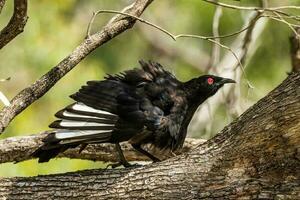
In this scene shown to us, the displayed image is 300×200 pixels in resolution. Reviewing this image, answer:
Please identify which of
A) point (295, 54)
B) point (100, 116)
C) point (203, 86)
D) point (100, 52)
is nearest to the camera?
point (100, 116)

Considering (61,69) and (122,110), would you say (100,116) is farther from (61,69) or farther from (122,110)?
(61,69)

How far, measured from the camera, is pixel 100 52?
11180 millimetres

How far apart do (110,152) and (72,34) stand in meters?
4.75

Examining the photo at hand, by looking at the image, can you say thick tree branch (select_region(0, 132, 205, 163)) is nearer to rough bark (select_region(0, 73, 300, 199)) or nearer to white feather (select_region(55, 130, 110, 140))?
white feather (select_region(55, 130, 110, 140))

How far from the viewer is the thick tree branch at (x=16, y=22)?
175 inches

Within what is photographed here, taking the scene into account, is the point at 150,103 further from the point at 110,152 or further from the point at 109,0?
the point at 109,0

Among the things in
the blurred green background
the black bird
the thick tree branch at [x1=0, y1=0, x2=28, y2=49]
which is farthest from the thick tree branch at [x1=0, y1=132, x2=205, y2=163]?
the blurred green background

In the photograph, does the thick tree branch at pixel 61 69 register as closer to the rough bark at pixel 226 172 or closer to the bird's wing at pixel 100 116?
the bird's wing at pixel 100 116

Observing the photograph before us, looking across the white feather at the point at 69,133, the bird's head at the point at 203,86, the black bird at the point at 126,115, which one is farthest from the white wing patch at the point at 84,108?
the bird's head at the point at 203,86

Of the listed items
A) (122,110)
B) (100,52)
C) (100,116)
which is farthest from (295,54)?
(100,52)

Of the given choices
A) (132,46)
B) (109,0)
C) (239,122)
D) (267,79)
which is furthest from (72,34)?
(239,122)

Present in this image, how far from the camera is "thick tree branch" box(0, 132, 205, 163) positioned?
5.69 metres

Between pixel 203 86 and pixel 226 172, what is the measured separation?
123cm

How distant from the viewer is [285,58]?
1041cm
